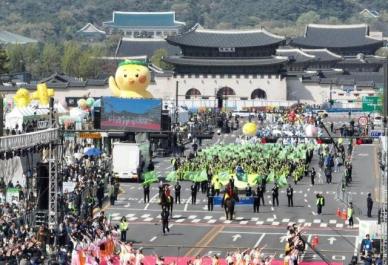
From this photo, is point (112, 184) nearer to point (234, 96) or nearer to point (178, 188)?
point (178, 188)

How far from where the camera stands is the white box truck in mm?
75188

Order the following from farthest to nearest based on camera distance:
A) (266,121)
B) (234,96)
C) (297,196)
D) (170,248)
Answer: (234,96), (266,121), (297,196), (170,248)

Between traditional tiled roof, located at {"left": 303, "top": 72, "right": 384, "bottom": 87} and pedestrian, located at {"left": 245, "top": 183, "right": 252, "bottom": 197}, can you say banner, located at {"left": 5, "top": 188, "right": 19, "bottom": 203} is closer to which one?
pedestrian, located at {"left": 245, "top": 183, "right": 252, "bottom": 197}

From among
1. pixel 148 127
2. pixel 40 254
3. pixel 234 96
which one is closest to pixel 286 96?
pixel 234 96

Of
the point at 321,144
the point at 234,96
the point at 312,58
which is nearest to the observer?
the point at 321,144

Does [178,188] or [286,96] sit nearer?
[178,188]

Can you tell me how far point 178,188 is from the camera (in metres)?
66.1

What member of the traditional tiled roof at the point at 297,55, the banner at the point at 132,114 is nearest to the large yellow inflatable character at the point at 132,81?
the banner at the point at 132,114

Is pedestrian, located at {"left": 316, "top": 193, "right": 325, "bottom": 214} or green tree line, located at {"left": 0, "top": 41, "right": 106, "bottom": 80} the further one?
green tree line, located at {"left": 0, "top": 41, "right": 106, "bottom": 80}

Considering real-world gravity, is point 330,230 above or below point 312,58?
below

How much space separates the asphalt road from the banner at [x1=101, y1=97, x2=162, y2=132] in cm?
678

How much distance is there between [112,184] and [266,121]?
2416 inches

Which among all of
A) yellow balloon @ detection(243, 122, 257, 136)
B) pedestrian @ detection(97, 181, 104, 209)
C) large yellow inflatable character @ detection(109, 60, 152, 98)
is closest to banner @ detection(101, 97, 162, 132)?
large yellow inflatable character @ detection(109, 60, 152, 98)

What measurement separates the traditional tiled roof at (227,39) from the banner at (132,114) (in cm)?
8304
